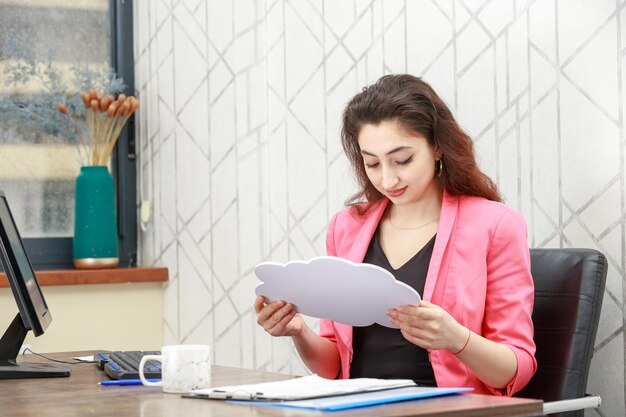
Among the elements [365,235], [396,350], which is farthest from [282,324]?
[365,235]

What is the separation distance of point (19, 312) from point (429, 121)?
963 millimetres

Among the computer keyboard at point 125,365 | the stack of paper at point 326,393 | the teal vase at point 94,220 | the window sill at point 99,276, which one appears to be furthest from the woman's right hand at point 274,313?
the teal vase at point 94,220

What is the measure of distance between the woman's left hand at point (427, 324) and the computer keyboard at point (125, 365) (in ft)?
1.55

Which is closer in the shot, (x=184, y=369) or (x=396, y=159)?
(x=184, y=369)

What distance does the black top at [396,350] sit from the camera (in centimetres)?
200

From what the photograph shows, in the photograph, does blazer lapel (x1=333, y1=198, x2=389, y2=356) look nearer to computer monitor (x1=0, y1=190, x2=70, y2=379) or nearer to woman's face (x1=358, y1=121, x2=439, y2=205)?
woman's face (x1=358, y1=121, x2=439, y2=205)

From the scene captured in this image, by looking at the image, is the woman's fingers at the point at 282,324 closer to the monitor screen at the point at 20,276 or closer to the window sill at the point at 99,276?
the monitor screen at the point at 20,276

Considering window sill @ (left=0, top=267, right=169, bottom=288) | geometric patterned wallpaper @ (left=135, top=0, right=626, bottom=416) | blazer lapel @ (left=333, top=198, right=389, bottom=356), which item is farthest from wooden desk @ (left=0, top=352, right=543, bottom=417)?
window sill @ (left=0, top=267, right=169, bottom=288)

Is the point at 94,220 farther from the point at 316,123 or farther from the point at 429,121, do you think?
the point at 429,121

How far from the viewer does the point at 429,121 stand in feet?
6.83

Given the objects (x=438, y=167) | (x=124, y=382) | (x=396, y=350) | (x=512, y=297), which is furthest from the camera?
(x=438, y=167)

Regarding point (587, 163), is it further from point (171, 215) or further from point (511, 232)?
point (171, 215)

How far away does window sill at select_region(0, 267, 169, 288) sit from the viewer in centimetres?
343

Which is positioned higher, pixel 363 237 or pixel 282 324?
pixel 363 237
